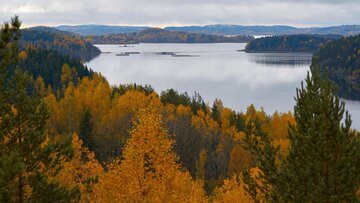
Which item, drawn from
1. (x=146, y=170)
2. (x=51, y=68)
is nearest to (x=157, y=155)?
(x=146, y=170)

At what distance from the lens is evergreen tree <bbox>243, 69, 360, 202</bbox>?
14.4m

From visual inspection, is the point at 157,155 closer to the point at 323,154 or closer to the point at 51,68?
the point at 323,154

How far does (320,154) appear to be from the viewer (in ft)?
47.7

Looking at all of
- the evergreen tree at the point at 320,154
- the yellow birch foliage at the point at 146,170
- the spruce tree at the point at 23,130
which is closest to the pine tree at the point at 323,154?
the evergreen tree at the point at 320,154

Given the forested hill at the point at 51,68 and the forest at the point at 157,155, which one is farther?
the forested hill at the point at 51,68

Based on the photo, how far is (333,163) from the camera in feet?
47.8

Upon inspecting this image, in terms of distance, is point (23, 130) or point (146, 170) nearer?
point (23, 130)

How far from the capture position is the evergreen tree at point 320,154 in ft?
47.1

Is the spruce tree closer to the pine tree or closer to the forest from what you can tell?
the forest

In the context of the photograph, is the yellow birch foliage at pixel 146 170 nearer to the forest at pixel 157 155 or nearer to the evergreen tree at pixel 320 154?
the forest at pixel 157 155

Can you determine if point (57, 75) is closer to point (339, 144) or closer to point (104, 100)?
point (104, 100)

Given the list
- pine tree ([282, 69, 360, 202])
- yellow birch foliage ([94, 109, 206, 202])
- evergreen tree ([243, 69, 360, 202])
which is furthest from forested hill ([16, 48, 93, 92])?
pine tree ([282, 69, 360, 202])

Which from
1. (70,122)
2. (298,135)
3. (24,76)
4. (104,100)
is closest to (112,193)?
(24,76)

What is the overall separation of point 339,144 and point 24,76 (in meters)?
11.4
